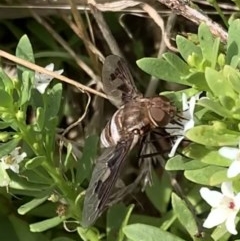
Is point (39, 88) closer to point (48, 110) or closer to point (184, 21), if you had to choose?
point (48, 110)

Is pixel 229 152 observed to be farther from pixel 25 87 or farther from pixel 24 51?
pixel 24 51

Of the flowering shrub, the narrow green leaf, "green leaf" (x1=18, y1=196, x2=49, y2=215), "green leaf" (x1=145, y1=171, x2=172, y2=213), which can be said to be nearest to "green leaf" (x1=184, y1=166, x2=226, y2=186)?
the flowering shrub

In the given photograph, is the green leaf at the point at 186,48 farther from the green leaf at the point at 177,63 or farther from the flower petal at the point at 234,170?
the flower petal at the point at 234,170

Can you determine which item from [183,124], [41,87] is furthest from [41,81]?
[183,124]

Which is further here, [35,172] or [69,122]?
[69,122]

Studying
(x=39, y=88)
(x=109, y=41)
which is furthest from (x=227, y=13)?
(x=39, y=88)
